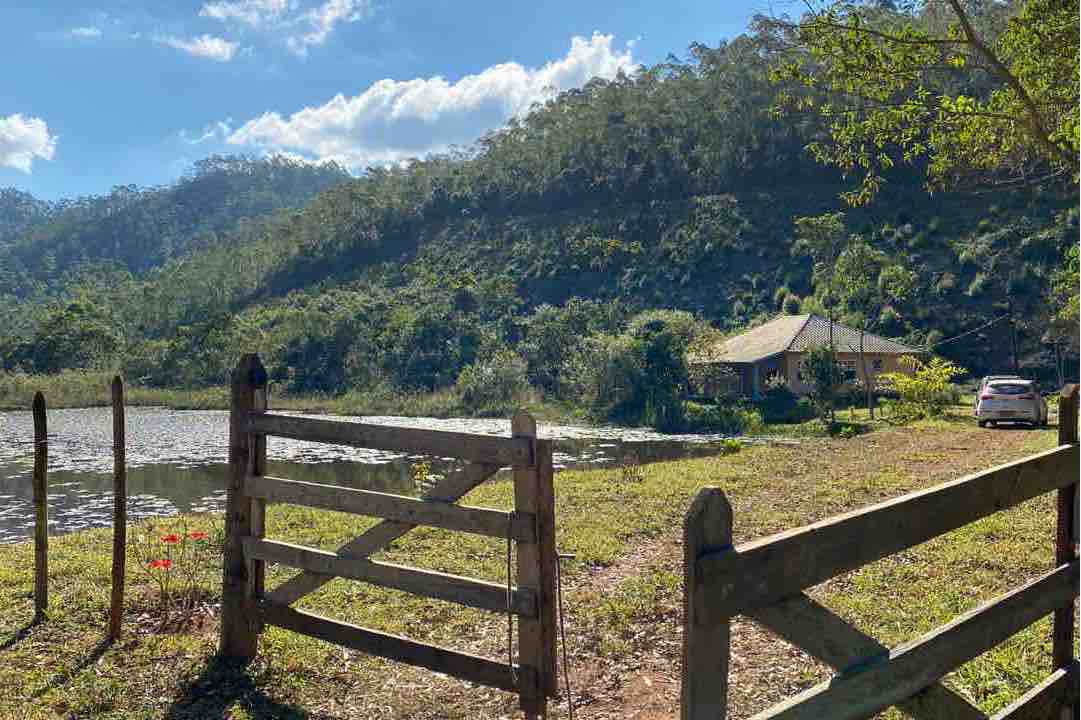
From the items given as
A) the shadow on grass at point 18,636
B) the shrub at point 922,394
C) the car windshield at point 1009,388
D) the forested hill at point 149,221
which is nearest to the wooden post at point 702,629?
the shadow on grass at point 18,636

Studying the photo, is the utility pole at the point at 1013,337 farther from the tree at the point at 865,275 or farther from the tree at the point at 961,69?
the tree at the point at 961,69

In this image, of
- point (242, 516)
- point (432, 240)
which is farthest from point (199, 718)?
Result: point (432, 240)

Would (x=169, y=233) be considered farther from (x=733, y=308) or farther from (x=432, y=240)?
(x=733, y=308)

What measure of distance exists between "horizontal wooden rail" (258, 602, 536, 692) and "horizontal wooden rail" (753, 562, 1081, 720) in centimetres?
205

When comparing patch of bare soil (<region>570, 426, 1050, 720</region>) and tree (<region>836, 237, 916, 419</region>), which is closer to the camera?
patch of bare soil (<region>570, 426, 1050, 720</region>)

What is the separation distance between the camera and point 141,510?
48.3ft

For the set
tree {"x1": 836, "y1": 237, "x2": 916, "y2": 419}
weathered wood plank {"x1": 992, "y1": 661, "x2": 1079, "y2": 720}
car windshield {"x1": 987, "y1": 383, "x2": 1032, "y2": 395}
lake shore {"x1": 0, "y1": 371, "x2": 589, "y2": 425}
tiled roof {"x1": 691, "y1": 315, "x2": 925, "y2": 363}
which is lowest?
lake shore {"x1": 0, "y1": 371, "x2": 589, "y2": 425}

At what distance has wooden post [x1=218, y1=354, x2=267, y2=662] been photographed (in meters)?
5.41

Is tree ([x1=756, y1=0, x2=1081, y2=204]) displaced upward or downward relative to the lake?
upward

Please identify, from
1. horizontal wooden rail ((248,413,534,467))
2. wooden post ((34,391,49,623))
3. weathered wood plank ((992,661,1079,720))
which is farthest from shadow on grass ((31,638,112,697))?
weathered wood plank ((992,661,1079,720))

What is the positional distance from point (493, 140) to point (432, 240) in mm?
18950

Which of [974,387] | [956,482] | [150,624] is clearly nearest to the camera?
[956,482]

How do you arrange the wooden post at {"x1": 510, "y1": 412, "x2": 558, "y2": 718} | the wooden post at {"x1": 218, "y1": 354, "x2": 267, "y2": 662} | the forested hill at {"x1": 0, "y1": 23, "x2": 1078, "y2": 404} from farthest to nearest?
the forested hill at {"x1": 0, "y1": 23, "x2": 1078, "y2": 404} → the wooden post at {"x1": 218, "y1": 354, "x2": 267, "y2": 662} → the wooden post at {"x1": 510, "y1": 412, "x2": 558, "y2": 718}

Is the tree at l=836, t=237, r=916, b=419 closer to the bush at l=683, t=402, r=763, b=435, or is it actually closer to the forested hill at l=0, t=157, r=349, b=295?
the bush at l=683, t=402, r=763, b=435
